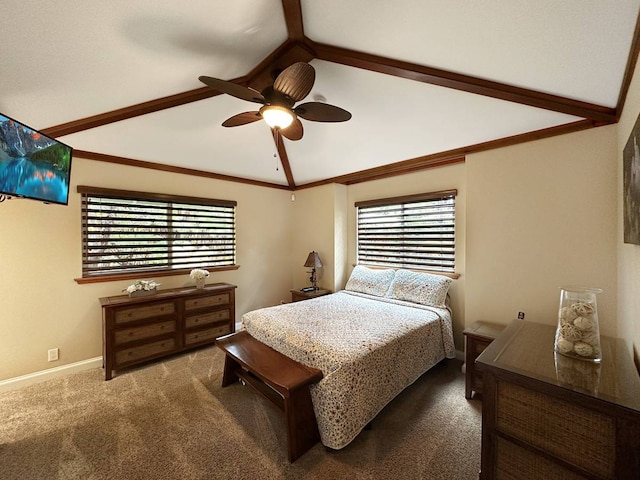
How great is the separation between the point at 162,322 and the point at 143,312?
0.25 metres

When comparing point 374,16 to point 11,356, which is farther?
point 11,356

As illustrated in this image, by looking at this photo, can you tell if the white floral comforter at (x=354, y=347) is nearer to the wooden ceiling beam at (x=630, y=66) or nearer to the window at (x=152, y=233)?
the window at (x=152, y=233)

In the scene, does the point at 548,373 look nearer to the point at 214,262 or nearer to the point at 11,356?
the point at 214,262

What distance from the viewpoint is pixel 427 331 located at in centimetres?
251

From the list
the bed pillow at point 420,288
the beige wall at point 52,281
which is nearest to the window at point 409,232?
the bed pillow at point 420,288

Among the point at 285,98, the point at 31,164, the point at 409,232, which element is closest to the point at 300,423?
the point at 285,98

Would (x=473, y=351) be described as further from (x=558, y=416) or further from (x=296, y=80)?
(x=296, y=80)

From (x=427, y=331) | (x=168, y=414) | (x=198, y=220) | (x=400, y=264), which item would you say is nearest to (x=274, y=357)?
(x=168, y=414)

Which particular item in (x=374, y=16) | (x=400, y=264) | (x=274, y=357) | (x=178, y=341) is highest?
(x=374, y=16)

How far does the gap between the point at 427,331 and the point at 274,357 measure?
4.89 ft

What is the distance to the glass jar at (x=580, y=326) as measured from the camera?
4.56 ft

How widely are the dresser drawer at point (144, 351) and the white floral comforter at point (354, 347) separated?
120 centimetres

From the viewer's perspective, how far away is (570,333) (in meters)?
1.45

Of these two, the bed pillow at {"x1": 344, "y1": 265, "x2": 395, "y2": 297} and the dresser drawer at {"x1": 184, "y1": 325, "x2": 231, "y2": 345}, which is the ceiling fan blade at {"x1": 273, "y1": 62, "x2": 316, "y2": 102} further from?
the dresser drawer at {"x1": 184, "y1": 325, "x2": 231, "y2": 345}
